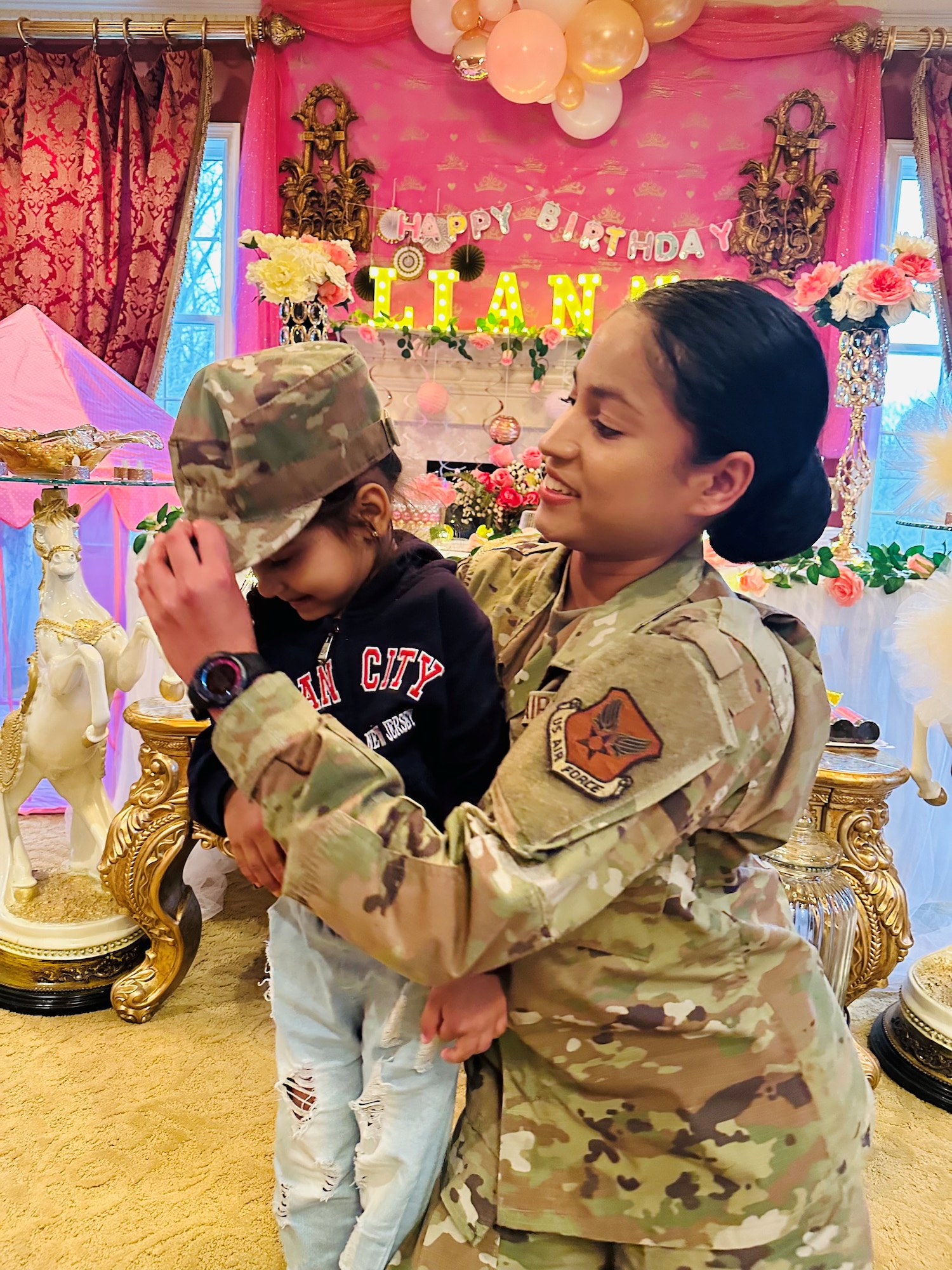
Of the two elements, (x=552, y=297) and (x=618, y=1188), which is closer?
(x=618, y=1188)

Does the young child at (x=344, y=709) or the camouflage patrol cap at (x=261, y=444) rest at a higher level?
the camouflage patrol cap at (x=261, y=444)

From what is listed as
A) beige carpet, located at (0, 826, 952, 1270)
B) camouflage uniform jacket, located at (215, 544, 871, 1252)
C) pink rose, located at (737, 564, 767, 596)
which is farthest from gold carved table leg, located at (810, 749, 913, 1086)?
camouflage uniform jacket, located at (215, 544, 871, 1252)

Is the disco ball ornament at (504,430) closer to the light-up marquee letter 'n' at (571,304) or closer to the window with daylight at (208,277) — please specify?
the light-up marquee letter 'n' at (571,304)

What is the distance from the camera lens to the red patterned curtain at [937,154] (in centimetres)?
435

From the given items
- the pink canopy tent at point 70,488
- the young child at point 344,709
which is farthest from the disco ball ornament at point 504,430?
the young child at point 344,709

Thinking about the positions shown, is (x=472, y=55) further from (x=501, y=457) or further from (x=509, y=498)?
(x=509, y=498)

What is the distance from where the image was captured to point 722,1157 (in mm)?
766

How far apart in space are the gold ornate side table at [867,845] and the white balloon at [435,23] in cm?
404

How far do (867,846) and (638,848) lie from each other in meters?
1.45

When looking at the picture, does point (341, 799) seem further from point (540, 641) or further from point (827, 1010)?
point (827, 1010)

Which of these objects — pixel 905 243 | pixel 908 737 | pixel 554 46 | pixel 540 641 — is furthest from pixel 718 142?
pixel 540 641

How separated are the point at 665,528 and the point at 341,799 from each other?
0.38 meters

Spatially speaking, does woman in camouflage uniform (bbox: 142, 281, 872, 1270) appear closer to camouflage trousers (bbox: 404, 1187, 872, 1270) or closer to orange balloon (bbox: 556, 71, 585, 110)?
camouflage trousers (bbox: 404, 1187, 872, 1270)

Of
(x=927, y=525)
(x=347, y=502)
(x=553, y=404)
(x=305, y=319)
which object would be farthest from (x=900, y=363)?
(x=347, y=502)
